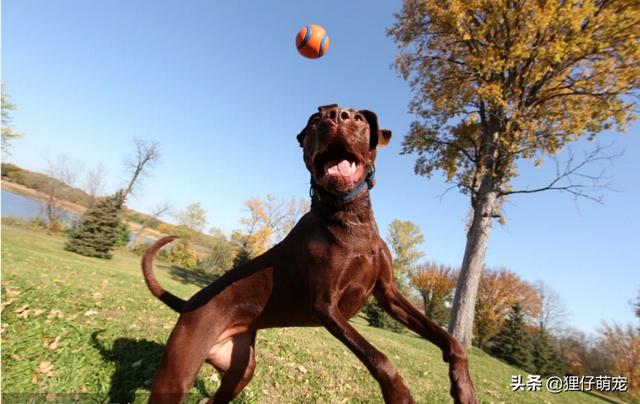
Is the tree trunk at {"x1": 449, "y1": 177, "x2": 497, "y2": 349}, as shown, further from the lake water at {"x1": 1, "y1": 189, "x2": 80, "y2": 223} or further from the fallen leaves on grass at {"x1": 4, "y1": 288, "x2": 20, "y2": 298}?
the lake water at {"x1": 1, "y1": 189, "x2": 80, "y2": 223}

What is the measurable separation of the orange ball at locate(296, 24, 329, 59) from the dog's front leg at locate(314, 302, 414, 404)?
3.79 metres

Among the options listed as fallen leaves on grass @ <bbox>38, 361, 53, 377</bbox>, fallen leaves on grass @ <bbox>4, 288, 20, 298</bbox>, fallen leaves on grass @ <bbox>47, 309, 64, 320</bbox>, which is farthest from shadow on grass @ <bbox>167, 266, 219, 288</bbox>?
fallen leaves on grass @ <bbox>38, 361, 53, 377</bbox>

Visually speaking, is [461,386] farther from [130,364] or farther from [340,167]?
[130,364]

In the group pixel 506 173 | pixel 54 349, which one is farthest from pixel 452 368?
pixel 506 173

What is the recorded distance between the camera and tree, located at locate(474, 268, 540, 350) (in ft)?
108

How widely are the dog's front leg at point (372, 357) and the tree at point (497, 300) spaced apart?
34.3m

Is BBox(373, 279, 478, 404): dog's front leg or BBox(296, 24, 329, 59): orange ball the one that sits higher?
BBox(296, 24, 329, 59): orange ball

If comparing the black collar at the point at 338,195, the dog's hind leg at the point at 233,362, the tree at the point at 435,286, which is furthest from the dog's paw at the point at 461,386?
the tree at the point at 435,286

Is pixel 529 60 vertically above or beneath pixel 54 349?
above

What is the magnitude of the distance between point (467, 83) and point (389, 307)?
11053 millimetres

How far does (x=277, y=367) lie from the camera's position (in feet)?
13.6

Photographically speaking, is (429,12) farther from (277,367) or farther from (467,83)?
(277,367)

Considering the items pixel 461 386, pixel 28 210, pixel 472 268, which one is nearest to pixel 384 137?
pixel 461 386

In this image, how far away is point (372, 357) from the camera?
5.51ft
